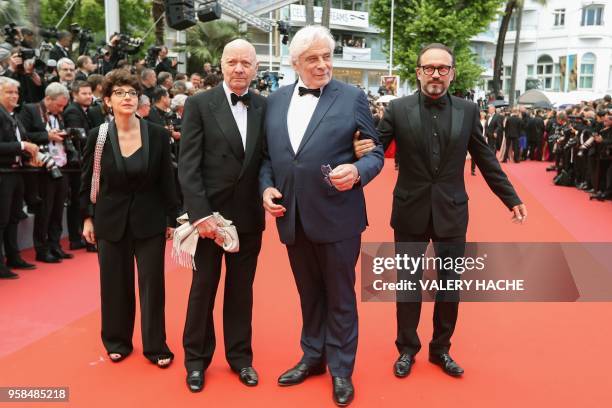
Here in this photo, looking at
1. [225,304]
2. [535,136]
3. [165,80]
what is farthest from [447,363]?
[535,136]

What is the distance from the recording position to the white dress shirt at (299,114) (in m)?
3.18

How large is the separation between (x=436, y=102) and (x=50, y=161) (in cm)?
409

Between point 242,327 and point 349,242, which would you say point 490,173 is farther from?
point 242,327

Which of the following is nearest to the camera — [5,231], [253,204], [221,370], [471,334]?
[253,204]

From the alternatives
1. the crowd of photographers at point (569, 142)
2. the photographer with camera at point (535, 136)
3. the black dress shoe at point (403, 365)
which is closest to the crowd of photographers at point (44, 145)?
the black dress shoe at point (403, 365)

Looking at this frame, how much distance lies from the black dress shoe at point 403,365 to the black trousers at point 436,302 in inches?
1.3

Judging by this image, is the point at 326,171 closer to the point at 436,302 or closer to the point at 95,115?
the point at 436,302

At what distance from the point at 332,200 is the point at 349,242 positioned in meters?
0.27

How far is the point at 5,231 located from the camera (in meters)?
5.86

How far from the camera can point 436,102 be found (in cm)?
349

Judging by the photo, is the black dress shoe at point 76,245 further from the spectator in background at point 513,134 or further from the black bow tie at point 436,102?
the spectator in background at point 513,134

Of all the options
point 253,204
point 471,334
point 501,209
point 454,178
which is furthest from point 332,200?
point 501,209

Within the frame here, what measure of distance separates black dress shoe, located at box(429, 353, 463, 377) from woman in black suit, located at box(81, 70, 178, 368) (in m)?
1.66

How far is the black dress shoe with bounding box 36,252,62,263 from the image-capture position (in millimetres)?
6176
